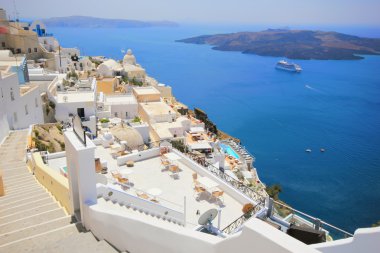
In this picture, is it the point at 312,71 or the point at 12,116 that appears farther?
the point at 312,71

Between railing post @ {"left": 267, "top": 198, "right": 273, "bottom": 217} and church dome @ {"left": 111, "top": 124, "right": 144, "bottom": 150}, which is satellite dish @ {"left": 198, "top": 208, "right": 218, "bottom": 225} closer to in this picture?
railing post @ {"left": 267, "top": 198, "right": 273, "bottom": 217}

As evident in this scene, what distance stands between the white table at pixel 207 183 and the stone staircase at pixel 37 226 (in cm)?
465

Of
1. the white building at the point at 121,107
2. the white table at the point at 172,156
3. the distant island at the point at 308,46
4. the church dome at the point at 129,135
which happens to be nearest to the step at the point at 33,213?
the white table at the point at 172,156

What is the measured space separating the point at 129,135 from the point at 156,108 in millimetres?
9672

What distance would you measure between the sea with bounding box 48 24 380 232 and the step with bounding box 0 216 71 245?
21.3 m

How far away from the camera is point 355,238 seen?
3.08m

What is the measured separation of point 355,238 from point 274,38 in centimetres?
20337

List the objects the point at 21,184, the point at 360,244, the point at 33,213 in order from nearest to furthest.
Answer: the point at 360,244 < the point at 33,213 < the point at 21,184

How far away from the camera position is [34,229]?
5172 mm

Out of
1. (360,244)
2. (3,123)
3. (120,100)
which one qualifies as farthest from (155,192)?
(120,100)

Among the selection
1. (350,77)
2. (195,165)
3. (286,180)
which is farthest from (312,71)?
(195,165)

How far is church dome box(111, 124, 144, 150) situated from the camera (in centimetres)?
1692

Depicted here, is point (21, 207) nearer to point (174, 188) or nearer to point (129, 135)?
point (174, 188)

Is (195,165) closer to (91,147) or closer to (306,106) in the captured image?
(91,147)
